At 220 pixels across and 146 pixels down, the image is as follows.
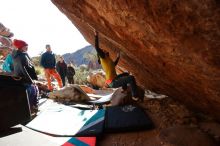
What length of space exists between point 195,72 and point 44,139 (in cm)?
331

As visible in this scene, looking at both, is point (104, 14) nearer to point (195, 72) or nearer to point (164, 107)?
point (195, 72)

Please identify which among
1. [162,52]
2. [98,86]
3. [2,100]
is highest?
[162,52]

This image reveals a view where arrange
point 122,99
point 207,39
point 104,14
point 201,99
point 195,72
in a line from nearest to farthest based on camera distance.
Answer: point 207,39 → point 195,72 → point 104,14 → point 201,99 → point 122,99

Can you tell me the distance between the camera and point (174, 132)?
5.03 m

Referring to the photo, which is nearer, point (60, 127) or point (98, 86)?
point (60, 127)

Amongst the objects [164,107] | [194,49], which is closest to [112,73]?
[164,107]

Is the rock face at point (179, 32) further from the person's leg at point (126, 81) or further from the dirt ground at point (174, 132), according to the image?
the person's leg at point (126, 81)

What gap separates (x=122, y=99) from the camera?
826cm

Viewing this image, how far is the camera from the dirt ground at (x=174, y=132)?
473cm

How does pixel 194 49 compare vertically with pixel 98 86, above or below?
above

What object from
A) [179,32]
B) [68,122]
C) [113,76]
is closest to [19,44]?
[68,122]

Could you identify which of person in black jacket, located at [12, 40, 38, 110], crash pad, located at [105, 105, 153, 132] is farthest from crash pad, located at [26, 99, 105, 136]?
person in black jacket, located at [12, 40, 38, 110]

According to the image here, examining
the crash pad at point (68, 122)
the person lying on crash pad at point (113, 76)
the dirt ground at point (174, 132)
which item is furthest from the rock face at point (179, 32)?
the crash pad at point (68, 122)

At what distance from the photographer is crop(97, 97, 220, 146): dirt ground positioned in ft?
15.5
